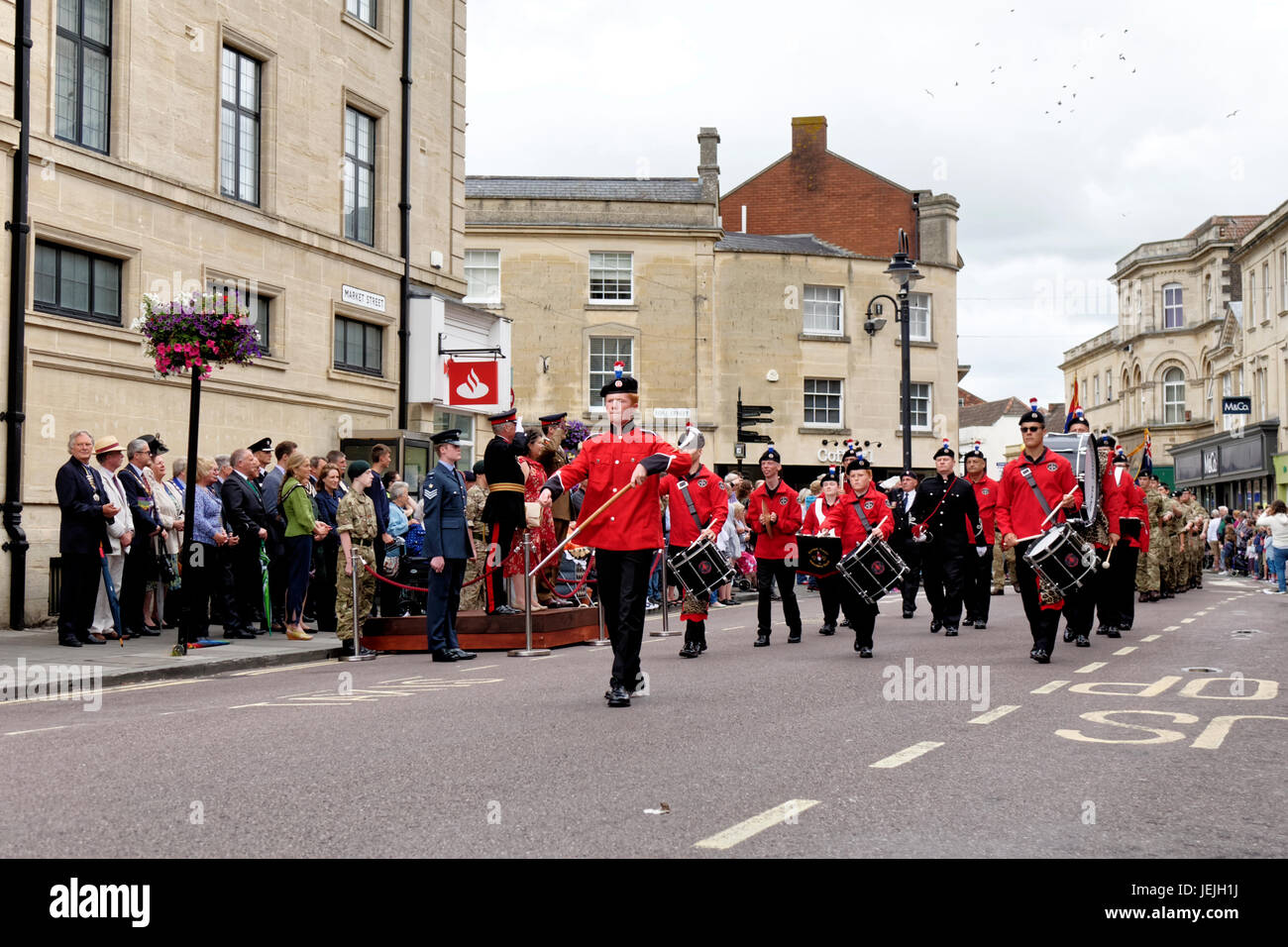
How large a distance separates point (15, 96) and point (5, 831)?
42.7 ft

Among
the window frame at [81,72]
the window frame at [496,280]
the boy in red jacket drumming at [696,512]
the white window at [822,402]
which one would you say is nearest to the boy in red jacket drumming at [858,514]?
the boy in red jacket drumming at [696,512]

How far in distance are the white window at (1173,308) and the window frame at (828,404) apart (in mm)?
30249

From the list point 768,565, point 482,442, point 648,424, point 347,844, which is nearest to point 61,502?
point 768,565

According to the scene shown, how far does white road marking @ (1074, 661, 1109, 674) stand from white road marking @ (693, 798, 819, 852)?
5943 mm

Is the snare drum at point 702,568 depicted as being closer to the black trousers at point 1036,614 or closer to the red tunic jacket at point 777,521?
the red tunic jacket at point 777,521

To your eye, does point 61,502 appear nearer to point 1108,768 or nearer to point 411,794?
point 411,794

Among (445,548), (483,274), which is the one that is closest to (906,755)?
(445,548)

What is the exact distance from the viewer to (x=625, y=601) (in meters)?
9.05

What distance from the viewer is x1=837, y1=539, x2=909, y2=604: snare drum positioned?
41.2ft

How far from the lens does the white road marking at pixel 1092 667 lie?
10.9 meters

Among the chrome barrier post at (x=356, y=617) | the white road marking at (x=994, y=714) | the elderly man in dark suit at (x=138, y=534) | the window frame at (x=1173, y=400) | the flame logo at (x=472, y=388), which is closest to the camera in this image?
the white road marking at (x=994, y=714)

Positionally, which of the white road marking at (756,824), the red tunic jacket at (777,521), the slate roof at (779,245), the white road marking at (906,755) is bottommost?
the white road marking at (906,755)

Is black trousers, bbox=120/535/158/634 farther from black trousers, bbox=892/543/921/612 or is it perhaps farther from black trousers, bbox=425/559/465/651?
black trousers, bbox=892/543/921/612

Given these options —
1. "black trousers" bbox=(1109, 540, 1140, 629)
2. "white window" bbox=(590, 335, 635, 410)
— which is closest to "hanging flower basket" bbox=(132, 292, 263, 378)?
"black trousers" bbox=(1109, 540, 1140, 629)
